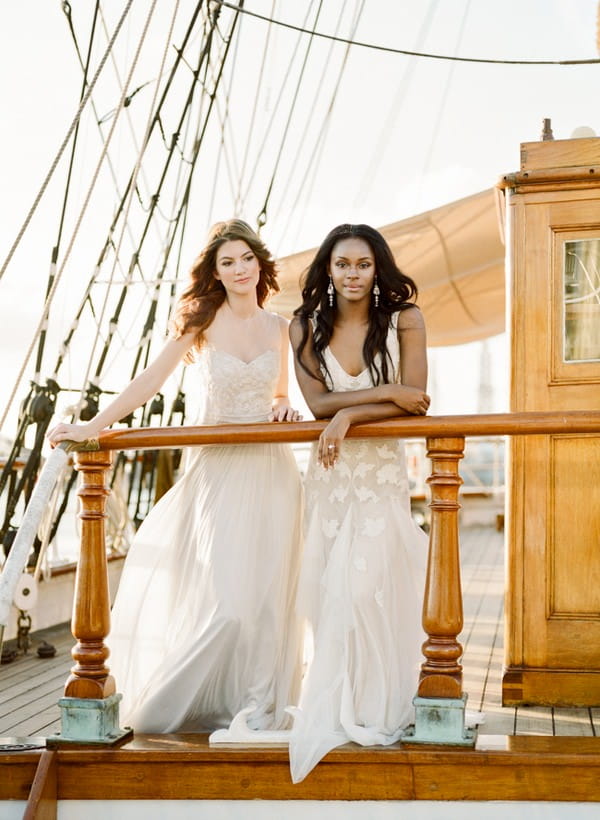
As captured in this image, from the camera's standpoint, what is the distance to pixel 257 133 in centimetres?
842

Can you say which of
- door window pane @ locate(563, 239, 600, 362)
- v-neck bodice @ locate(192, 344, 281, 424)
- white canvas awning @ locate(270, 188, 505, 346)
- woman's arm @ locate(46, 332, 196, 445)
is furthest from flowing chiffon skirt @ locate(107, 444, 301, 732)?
white canvas awning @ locate(270, 188, 505, 346)

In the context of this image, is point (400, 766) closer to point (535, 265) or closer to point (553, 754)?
point (553, 754)

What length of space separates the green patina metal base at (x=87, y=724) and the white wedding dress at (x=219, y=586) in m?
0.16

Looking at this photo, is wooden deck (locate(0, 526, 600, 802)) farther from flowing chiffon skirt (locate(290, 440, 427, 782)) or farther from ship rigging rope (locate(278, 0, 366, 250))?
ship rigging rope (locate(278, 0, 366, 250))

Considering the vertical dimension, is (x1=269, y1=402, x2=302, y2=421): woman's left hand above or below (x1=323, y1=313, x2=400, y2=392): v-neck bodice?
below

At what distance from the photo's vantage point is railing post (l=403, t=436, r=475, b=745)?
2852 mm

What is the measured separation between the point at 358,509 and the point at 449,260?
4.50m

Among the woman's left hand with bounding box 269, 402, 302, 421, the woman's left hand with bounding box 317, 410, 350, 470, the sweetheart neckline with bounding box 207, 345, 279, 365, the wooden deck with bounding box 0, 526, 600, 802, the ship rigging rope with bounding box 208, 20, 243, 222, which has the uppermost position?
the ship rigging rope with bounding box 208, 20, 243, 222

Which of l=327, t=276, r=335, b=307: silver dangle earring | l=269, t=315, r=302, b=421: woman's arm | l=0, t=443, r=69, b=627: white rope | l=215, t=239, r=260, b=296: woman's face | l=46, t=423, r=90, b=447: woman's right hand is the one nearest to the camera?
l=0, t=443, r=69, b=627: white rope

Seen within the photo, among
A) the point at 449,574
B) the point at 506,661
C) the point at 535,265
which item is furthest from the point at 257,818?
the point at 535,265

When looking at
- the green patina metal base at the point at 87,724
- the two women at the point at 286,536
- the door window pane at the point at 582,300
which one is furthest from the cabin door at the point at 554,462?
the green patina metal base at the point at 87,724

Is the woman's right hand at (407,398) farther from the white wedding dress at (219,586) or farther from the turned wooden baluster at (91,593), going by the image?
the turned wooden baluster at (91,593)

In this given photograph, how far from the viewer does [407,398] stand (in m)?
2.99

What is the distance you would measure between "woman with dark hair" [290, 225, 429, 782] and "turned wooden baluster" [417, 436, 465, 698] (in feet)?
0.50
